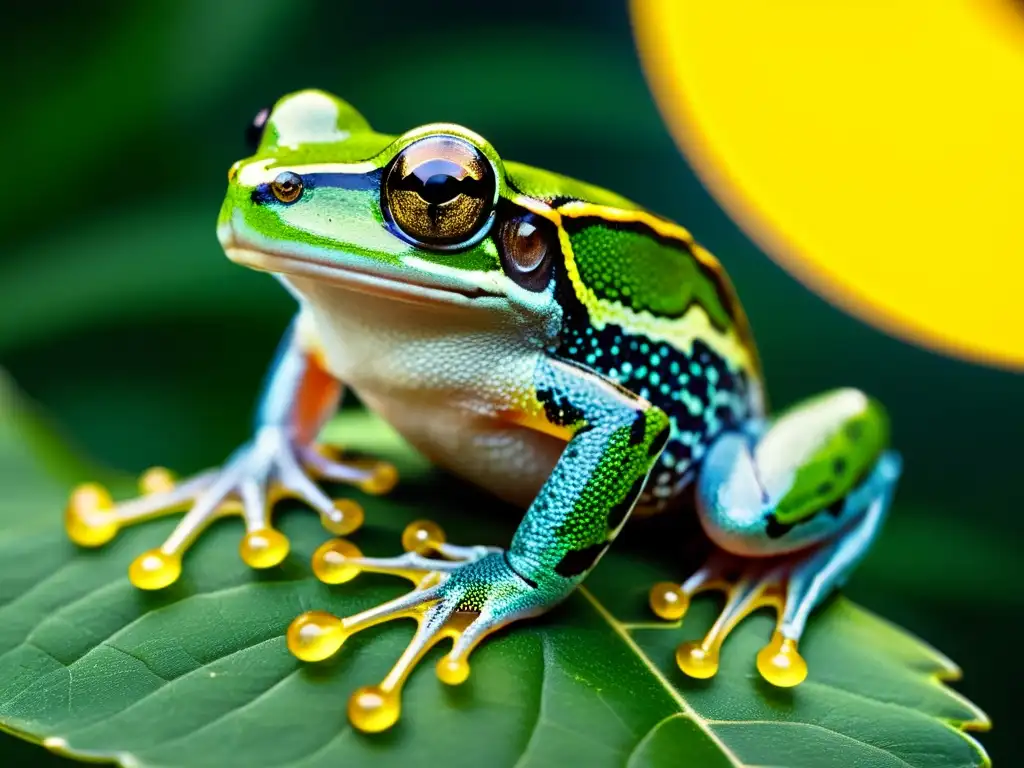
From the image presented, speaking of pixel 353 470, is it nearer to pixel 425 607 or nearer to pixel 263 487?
pixel 263 487

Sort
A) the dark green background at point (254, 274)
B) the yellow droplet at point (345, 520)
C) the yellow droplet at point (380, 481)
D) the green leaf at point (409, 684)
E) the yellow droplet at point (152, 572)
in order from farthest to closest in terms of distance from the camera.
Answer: the dark green background at point (254, 274), the yellow droplet at point (380, 481), the yellow droplet at point (345, 520), the yellow droplet at point (152, 572), the green leaf at point (409, 684)

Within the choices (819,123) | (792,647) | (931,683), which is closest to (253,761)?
(792,647)

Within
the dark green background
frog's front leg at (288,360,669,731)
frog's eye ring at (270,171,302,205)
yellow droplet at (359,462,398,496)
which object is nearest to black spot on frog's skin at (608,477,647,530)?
frog's front leg at (288,360,669,731)

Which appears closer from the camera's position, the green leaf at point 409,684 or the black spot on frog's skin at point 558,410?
the green leaf at point 409,684

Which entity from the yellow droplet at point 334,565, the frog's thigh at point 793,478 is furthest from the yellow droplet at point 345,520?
the frog's thigh at point 793,478

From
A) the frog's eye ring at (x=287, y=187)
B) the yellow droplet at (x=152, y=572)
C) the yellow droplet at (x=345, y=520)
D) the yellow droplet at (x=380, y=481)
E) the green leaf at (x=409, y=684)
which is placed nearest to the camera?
the green leaf at (x=409, y=684)

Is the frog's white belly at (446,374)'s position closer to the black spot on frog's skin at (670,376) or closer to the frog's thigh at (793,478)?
the black spot on frog's skin at (670,376)

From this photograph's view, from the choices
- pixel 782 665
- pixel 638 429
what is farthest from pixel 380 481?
pixel 782 665

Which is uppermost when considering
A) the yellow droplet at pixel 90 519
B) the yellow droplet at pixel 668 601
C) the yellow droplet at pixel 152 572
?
the yellow droplet at pixel 668 601

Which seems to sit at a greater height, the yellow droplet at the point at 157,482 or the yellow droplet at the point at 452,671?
the yellow droplet at the point at 452,671
